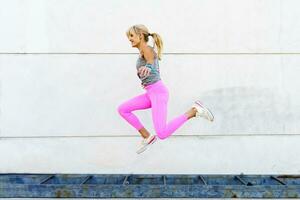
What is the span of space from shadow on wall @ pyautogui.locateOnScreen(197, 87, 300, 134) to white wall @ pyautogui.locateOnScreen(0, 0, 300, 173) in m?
0.01

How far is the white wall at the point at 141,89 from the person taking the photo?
5438 mm

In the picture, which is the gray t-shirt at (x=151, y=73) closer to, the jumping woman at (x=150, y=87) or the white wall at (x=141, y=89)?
the jumping woman at (x=150, y=87)

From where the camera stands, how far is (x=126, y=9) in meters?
5.47

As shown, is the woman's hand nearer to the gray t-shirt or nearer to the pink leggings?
the gray t-shirt

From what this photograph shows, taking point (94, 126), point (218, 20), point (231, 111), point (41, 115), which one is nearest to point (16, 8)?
point (41, 115)

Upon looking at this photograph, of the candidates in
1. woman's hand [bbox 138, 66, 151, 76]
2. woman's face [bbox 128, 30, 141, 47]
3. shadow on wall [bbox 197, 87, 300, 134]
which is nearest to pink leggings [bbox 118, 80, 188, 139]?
woman's hand [bbox 138, 66, 151, 76]

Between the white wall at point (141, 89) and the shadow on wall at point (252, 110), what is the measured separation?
1 cm

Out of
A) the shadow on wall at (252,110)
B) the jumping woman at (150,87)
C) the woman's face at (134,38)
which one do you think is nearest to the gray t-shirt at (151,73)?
the jumping woman at (150,87)

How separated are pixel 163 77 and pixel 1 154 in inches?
101

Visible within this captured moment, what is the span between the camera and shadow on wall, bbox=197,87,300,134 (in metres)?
5.53

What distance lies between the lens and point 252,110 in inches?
218

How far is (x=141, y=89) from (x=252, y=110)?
5.38 feet

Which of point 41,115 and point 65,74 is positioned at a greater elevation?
point 65,74

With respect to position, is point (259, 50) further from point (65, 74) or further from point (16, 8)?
point (16, 8)
